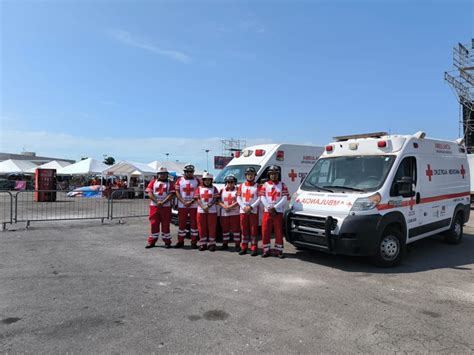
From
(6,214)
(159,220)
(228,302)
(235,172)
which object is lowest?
(228,302)

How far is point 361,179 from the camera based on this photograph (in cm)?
711

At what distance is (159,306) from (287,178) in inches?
250

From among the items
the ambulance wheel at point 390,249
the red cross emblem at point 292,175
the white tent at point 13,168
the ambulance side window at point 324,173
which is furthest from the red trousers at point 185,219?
the white tent at point 13,168

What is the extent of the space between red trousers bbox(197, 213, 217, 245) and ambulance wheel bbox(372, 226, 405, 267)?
3.42 metres

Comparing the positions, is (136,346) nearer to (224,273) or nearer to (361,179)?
Answer: (224,273)

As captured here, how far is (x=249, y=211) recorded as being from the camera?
780cm

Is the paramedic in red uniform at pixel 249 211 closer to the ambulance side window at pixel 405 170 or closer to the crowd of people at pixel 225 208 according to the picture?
the crowd of people at pixel 225 208

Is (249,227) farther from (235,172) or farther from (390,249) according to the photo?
(390,249)

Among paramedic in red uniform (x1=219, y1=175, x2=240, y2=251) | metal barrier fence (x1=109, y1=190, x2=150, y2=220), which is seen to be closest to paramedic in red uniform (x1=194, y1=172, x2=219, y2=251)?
paramedic in red uniform (x1=219, y1=175, x2=240, y2=251)

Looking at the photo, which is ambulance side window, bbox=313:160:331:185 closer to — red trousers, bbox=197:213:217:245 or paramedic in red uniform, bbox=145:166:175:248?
red trousers, bbox=197:213:217:245

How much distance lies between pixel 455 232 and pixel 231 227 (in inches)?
224

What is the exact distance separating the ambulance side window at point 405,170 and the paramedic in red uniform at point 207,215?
12.1 ft

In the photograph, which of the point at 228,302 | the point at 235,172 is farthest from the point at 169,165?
the point at 228,302

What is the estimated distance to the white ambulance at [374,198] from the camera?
645 centimetres
